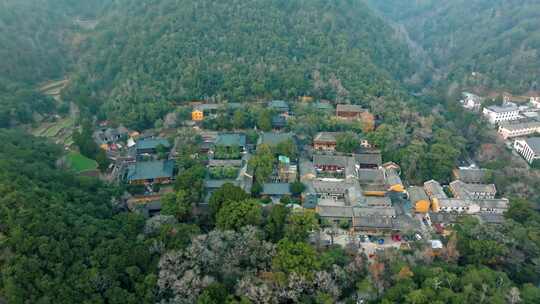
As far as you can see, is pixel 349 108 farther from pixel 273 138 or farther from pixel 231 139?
pixel 231 139

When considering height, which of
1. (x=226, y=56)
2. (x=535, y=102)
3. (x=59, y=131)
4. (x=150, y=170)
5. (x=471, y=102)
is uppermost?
(x=226, y=56)

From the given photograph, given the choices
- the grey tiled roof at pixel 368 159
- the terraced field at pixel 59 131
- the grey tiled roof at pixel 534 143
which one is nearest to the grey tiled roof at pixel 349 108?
the grey tiled roof at pixel 368 159

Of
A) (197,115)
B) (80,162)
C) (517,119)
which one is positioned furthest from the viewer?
(517,119)

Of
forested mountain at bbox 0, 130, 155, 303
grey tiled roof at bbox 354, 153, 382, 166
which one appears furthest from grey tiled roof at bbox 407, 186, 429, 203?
forested mountain at bbox 0, 130, 155, 303

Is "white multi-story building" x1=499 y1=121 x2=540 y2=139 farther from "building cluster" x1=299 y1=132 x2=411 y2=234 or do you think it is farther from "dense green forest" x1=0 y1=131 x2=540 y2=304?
"dense green forest" x1=0 y1=131 x2=540 y2=304

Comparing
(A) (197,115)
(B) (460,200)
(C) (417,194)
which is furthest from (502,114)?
(A) (197,115)

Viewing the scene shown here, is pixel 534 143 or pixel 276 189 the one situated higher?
pixel 276 189

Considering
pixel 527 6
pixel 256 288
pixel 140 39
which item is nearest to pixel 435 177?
pixel 256 288
